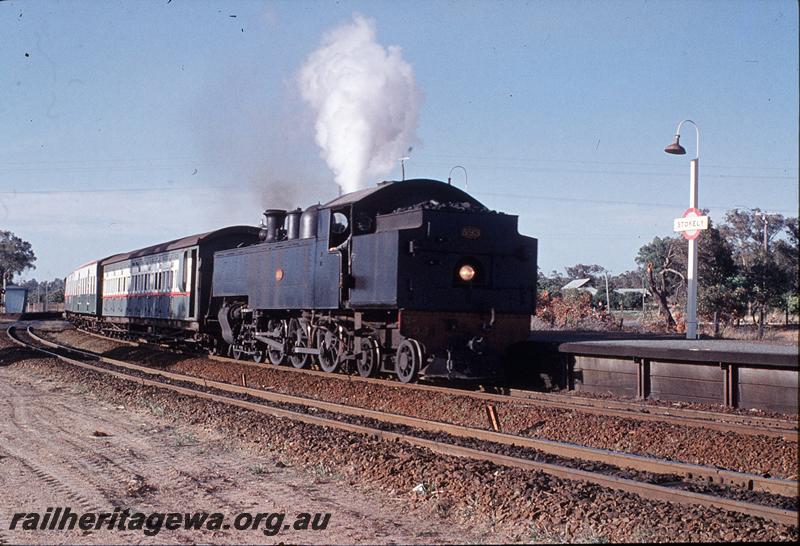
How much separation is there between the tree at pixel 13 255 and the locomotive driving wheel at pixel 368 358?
9632 centimetres

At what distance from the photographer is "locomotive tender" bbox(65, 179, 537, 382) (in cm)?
1248

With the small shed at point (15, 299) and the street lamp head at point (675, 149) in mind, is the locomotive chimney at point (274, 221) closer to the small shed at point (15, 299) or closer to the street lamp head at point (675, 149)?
the street lamp head at point (675, 149)

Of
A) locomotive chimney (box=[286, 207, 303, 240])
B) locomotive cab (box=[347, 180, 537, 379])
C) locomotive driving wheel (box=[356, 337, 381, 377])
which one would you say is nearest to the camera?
locomotive cab (box=[347, 180, 537, 379])

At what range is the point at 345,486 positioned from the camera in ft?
22.6

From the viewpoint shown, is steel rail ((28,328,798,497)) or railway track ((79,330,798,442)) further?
railway track ((79,330,798,442))

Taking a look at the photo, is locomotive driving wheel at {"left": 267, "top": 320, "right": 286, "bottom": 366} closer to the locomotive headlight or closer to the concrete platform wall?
the locomotive headlight

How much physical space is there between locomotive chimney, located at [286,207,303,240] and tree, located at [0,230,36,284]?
94.0m

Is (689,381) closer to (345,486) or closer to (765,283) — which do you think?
(345,486)

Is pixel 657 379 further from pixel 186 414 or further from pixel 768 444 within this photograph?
pixel 186 414

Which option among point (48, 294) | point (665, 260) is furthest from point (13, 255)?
point (665, 260)

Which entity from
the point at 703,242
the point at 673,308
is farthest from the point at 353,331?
the point at 673,308

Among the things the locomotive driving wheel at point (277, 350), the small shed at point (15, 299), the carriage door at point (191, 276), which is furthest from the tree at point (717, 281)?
the small shed at point (15, 299)

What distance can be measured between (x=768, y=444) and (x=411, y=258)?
5884 millimetres

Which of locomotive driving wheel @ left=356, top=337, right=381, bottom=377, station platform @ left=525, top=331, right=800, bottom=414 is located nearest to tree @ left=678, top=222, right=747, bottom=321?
station platform @ left=525, top=331, right=800, bottom=414
